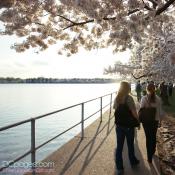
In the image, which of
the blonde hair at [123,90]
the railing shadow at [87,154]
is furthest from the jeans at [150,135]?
the blonde hair at [123,90]

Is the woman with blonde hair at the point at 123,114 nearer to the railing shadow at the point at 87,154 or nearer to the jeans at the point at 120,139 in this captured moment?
the jeans at the point at 120,139

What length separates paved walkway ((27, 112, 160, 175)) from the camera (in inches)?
328

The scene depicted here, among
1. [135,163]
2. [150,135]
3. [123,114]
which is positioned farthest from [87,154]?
[123,114]

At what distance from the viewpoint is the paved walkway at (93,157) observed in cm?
834

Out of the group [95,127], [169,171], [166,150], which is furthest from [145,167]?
[95,127]

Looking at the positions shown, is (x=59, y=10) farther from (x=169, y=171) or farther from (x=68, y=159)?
(x=169, y=171)

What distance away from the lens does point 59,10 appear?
476 inches

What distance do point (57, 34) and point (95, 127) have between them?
3.51 metres

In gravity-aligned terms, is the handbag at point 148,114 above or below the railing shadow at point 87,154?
above

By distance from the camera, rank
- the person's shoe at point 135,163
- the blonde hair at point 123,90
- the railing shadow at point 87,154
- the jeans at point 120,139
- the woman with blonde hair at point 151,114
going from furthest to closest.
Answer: the woman with blonde hair at point 151,114, the person's shoe at point 135,163, the railing shadow at point 87,154, the jeans at point 120,139, the blonde hair at point 123,90

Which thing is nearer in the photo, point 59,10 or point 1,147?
point 59,10

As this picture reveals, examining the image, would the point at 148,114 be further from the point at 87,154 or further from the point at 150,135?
the point at 87,154

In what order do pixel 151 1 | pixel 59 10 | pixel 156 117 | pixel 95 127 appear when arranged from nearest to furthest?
pixel 156 117 → pixel 151 1 → pixel 59 10 → pixel 95 127

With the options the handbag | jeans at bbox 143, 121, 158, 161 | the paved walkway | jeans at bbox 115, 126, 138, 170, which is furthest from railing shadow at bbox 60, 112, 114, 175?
the handbag
